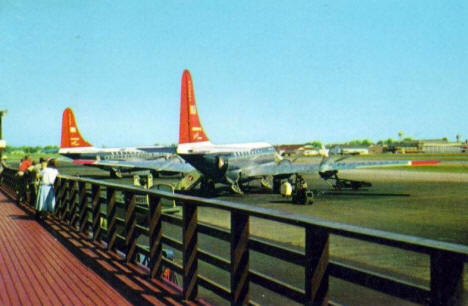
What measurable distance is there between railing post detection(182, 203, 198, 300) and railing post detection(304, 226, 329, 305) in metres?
1.99

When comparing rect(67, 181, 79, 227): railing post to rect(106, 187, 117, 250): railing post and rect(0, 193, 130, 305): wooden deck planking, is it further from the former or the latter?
rect(106, 187, 117, 250): railing post

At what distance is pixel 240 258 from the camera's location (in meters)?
4.30

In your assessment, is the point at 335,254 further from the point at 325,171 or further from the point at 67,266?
the point at 325,171

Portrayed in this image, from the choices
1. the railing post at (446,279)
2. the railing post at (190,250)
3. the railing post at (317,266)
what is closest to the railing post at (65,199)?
the railing post at (190,250)

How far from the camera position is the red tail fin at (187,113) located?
82.9 feet

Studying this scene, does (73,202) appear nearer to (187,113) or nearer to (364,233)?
(364,233)

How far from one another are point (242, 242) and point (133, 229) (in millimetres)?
3177

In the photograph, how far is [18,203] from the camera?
16328 mm

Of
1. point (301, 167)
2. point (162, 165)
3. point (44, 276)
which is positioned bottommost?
point (44, 276)

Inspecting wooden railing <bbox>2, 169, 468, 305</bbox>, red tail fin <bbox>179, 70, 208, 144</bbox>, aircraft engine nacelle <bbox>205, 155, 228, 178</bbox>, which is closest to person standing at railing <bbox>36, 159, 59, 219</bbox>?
wooden railing <bbox>2, 169, 468, 305</bbox>

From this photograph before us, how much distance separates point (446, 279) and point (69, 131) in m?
44.2

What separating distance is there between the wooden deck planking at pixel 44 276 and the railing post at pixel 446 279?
368 centimetres

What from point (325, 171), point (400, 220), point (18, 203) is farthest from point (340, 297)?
point (325, 171)

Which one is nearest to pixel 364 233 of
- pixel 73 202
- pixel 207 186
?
pixel 73 202
